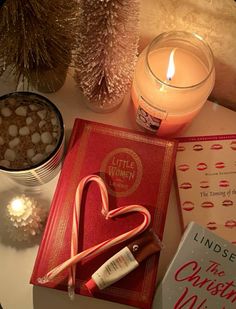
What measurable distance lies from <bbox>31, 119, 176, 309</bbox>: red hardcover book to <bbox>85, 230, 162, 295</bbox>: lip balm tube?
0.02 metres

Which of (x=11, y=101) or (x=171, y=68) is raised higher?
(x=171, y=68)

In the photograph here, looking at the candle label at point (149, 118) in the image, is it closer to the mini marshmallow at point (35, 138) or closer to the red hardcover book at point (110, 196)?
the red hardcover book at point (110, 196)

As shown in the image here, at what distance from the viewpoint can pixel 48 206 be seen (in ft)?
1.91

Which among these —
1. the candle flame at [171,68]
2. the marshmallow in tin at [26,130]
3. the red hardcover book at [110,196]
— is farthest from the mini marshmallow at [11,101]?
the candle flame at [171,68]

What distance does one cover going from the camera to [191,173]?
0.60 metres

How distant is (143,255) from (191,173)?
Answer: 163 millimetres

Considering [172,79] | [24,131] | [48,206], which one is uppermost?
[172,79]

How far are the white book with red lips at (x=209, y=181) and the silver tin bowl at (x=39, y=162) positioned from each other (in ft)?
0.66

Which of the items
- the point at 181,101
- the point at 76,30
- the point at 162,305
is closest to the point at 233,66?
the point at 181,101

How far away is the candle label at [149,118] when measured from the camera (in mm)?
527

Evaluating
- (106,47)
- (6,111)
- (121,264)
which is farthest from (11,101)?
(121,264)

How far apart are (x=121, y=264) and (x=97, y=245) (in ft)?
0.14

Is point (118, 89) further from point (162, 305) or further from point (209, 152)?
point (162, 305)

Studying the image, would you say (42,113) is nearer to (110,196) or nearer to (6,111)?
(6,111)
